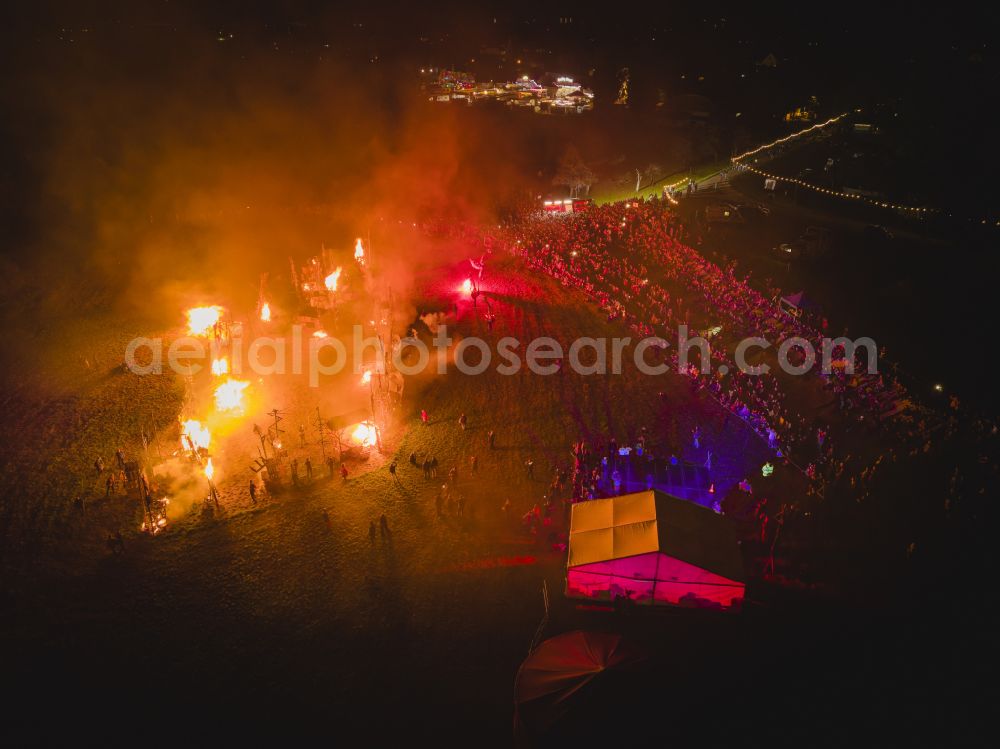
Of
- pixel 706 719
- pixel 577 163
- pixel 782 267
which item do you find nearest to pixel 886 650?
pixel 706 719

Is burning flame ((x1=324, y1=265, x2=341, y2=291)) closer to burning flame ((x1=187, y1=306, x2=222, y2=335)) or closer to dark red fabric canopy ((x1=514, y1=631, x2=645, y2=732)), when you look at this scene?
burning flame ((x1=187, y1=306, x2=222, y2=335))

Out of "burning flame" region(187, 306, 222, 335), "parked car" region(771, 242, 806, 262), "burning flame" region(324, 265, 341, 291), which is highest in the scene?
"parked car" region(771, 242, 806, 262)

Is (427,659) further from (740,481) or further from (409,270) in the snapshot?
(409,270)

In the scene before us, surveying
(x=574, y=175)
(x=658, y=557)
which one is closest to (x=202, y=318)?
(x=658, y=557)

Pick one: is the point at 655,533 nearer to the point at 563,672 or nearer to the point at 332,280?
the point at 563,672

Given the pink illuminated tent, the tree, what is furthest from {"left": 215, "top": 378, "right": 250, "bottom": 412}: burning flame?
the tree

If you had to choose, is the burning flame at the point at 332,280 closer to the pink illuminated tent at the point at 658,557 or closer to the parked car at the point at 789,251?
the pink illuminated tent at the point at 658,557
